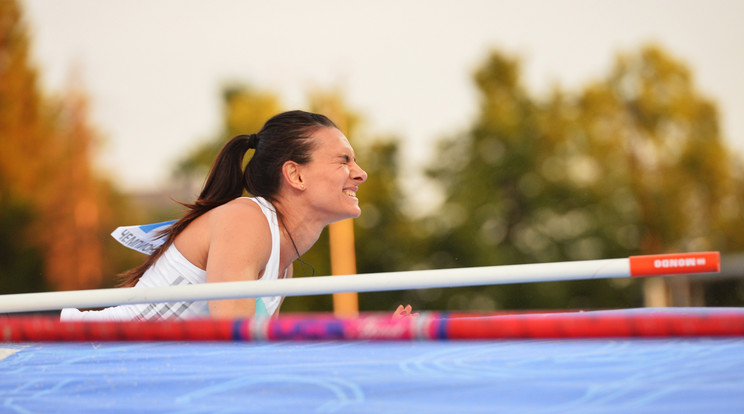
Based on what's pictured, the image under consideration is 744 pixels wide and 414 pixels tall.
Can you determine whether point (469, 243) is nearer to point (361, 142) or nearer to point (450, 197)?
point (450, 197)

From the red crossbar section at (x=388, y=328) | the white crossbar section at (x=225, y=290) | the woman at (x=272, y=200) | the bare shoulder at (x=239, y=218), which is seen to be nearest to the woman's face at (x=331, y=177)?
the woman at (x=272, y=200)

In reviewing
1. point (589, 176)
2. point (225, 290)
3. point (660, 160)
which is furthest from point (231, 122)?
point (225, 290)

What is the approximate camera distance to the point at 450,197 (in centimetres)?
1241

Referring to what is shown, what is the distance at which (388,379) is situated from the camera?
101 cm

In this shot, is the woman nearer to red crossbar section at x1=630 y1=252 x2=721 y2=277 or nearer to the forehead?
the forehead

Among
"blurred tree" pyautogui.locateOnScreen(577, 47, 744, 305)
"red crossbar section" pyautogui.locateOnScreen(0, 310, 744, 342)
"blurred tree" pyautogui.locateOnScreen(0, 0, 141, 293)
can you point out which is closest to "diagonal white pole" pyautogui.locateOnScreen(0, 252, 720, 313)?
"red crossbar section" pyautogui.locateOnScreen(0, 310, 744, 342)

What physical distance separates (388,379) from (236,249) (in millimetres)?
802

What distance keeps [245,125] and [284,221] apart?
454 inches

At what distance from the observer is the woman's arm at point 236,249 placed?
1701 mm

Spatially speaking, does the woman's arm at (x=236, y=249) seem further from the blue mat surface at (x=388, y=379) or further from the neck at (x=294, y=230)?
the blue mat surface at (x=388, y=379)

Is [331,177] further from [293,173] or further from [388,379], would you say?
[388,379]

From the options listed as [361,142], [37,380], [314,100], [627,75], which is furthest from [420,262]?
[37,380]

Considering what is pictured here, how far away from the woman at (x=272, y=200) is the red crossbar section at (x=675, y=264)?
952 millimetres

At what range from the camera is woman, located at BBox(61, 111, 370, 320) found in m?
1.91
